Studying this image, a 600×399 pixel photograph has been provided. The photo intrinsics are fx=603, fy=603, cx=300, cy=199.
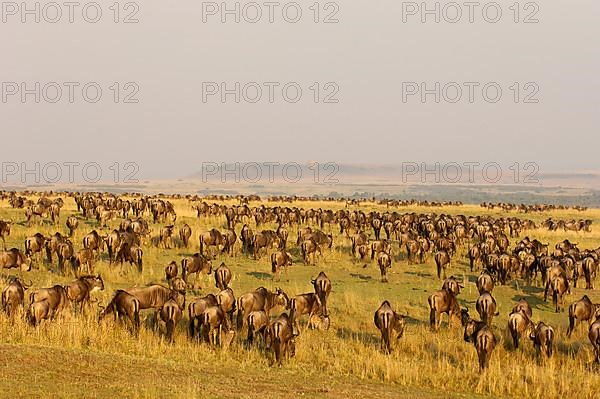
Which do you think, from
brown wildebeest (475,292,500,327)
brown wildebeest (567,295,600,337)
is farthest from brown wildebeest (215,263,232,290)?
brown wildebeest (567,295,600,337)

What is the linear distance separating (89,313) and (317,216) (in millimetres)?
28983

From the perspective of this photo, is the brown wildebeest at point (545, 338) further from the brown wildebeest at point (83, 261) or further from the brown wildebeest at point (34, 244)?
the brown wildebeest at point (34, 244)

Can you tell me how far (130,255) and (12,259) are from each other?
4.21 m

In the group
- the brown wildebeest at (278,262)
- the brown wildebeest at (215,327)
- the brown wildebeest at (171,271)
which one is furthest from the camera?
the brown wildebeest at (278,262)

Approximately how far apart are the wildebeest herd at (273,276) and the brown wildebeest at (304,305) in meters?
0.03

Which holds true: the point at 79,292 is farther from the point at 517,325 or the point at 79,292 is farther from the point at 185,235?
the point at 185,235

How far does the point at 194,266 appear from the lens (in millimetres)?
21516

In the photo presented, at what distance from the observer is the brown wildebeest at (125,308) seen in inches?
576

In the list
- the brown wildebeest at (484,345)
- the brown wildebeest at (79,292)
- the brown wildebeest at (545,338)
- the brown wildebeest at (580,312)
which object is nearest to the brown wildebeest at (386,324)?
the brown wildebeest at (484,345)

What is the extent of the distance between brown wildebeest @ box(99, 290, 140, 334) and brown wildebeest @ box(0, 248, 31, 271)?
742 centimetres

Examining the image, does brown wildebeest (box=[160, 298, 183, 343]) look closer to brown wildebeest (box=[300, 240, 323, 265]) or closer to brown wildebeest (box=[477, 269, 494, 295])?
brown wildebeest (box=[477, 269, 494, 295])

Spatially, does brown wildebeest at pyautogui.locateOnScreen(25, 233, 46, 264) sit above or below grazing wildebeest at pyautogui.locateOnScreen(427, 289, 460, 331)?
above

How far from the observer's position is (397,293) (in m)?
22.3

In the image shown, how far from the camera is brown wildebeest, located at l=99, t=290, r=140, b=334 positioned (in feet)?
48.0
